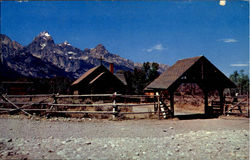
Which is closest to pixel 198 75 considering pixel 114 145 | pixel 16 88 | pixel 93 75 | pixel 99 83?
pixel 114 145

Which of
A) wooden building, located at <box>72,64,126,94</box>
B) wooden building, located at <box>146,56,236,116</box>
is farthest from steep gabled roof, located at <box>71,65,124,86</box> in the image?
wooden building, located at <box>146,56,236,116</box>

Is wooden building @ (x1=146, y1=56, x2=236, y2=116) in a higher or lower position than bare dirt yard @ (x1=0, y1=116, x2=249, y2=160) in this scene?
higher

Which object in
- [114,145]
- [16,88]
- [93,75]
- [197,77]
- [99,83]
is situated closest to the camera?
[114,145]

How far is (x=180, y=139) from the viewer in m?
8.26

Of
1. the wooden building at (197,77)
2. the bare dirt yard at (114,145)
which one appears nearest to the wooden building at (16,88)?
the wooden building at (197,77)

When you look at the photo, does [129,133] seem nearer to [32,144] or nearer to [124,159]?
[124,159]

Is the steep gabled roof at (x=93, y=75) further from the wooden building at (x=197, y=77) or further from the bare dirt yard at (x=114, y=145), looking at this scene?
the bare dirt yard at (x=114, y=145)

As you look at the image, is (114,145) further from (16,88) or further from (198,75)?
→ (16,88)

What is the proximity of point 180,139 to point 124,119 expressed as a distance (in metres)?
5.68

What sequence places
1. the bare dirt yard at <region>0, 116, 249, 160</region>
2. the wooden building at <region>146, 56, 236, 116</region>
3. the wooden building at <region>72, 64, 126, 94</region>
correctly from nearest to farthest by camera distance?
the bare dirt yard at <region>0, 116, 249, 160</region>
the wooden building at <region>146, 56, 236, 116</region>
the wooden building at <region>72, 64, 126, 94</region>

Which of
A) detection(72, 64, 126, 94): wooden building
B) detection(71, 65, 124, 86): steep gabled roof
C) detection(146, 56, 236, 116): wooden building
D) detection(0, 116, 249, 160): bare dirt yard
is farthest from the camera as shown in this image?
detection(71, 65, 124, 86): steep gabled roof


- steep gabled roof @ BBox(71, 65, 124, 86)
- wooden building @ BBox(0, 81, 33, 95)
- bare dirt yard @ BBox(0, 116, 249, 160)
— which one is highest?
steep gabled roof @ BBox(71, 65, 124, 86)

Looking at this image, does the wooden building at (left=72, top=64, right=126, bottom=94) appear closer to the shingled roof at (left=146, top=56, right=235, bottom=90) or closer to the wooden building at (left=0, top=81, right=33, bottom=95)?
the wooden building at (left=0, top=81, right=33, bottom=95)

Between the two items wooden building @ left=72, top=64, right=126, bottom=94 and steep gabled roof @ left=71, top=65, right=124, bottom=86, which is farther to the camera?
steep gabled roof @ left=71, top=65, right=124, bottom=86
